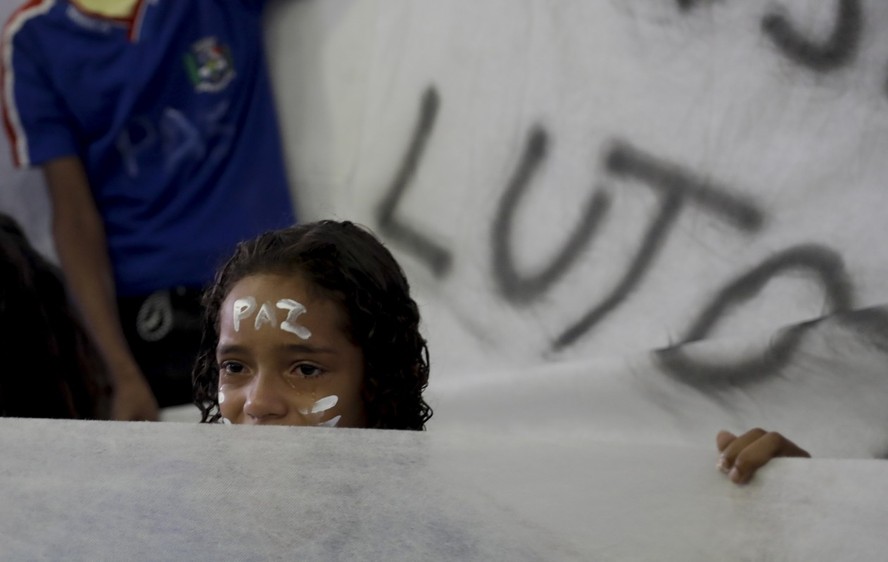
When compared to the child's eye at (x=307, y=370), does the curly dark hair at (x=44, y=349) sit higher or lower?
lower

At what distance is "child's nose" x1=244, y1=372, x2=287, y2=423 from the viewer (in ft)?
3.14

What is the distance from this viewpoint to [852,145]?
1263 mm

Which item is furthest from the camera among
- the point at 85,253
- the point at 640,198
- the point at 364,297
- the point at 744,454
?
the point at 85,253

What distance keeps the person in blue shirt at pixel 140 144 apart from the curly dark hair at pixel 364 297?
52 centimetres

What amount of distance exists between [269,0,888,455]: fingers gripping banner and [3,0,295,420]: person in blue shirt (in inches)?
4.9

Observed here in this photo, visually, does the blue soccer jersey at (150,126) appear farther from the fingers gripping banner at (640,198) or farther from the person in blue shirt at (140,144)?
the fingers gripping banner at (640,198)

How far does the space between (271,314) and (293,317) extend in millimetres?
17

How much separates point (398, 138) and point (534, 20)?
0.80 ft

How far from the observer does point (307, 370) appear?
1.01m

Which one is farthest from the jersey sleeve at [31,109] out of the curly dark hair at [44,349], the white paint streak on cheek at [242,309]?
the white paint streak on cheek at [242,309]

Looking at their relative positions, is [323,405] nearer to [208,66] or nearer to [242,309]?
[242,309]

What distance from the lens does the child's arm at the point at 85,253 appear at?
162 cm

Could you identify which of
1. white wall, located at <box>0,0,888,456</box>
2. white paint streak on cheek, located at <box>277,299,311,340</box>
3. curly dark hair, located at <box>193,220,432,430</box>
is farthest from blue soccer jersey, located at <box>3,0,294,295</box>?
white paint streak on cheek, located at <box>277,299,311,340</box>

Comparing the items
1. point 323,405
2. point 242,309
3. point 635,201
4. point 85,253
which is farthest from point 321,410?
point 85,253
